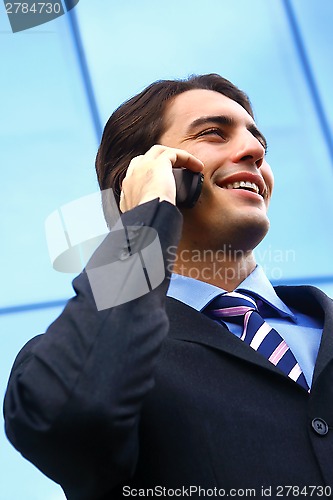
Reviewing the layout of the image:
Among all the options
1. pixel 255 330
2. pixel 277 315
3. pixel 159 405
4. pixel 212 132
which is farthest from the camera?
pixel 212 132

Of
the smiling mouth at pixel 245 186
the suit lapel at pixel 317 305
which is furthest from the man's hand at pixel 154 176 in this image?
the suit lapel at pixel 317 305

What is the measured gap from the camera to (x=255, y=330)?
85 cm

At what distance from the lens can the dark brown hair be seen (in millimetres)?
1151

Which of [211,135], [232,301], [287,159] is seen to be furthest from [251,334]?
[287,159]

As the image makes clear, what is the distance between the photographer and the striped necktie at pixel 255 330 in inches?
31.9

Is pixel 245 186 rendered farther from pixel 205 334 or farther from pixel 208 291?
pixel 205 334

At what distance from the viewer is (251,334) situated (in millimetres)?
846

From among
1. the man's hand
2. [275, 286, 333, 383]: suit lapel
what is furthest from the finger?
[275, 286, 333, 383]: suit lapel

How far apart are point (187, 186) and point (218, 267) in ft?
0.59

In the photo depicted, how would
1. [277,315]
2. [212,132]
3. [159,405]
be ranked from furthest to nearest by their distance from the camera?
[212,132]
[277,315]
[159,405]

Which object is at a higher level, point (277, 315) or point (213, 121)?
point (213, 121)

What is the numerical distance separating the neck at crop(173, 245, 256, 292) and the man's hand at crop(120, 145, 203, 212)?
17cm

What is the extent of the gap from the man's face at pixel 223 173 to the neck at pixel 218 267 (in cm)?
1

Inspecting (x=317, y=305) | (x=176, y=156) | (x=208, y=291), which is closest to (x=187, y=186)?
(x=176, y=156)
